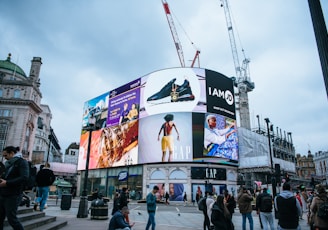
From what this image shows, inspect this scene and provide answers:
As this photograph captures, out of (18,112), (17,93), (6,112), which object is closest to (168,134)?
(18,112)

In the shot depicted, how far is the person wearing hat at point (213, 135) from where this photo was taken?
39184 mm

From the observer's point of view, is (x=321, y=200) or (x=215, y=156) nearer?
(x=321, y=200)

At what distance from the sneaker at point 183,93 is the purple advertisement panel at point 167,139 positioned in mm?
3017

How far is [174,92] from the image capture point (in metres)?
41.8

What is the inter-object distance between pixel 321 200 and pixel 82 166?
185 ft

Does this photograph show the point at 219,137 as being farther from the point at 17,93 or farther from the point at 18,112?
the point at 17,93

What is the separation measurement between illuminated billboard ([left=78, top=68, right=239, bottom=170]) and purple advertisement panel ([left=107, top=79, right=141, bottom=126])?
116 millimetres

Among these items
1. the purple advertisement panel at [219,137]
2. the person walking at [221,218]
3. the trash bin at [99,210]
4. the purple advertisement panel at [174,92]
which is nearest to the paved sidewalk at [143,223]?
the trash bin at [99,210]

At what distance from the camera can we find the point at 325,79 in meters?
3.55

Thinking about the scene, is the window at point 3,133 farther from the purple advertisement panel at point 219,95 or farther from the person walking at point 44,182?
the person walking at point 44,182

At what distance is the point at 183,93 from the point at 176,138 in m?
8.09

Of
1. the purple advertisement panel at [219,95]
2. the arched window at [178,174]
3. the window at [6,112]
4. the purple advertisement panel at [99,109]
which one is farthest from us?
the purple advertisement panel at [99,109]

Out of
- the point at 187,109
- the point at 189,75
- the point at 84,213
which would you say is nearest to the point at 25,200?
the point at 84,213

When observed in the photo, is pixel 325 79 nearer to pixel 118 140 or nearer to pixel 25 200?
pixel 25 200
